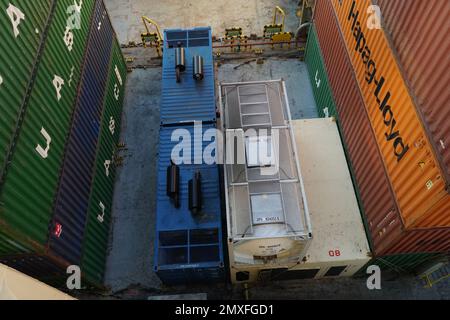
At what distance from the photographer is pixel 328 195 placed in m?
13.9

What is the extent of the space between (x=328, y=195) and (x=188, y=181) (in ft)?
18.3

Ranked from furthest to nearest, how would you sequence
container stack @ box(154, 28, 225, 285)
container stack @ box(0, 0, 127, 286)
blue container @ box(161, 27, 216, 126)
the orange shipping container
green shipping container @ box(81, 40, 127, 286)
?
1. blue container @ box(161, 27, 216, 126)
2. green shipping container @ box(81, 40, 127, 286)
3. container stack @ box(154, 28, 225, 285)
4. container stack @ box(0, 0, 127, 286)
5. the orange shipping container

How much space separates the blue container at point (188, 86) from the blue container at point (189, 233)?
2700 mm

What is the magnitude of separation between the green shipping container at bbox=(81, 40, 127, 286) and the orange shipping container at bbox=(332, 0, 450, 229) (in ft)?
37.3

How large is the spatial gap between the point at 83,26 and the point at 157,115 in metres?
6.31

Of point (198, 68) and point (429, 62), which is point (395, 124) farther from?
point (198, 68)

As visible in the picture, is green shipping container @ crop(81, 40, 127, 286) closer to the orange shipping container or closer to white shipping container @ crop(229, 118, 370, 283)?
white shipping container @ crop(229, 118, 370, 283)

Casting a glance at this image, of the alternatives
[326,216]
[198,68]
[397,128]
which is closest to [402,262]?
[326,216]

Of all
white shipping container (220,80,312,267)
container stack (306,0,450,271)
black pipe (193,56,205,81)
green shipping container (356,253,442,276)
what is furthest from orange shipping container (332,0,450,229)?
black pipe (193,56,205,81)

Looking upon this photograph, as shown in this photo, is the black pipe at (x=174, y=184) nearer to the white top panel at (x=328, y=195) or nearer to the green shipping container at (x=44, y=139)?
the green shipping container at (x=44, y=139)

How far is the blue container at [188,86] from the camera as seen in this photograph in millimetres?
15797

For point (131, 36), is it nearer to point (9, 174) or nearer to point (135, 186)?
point (135, 186)

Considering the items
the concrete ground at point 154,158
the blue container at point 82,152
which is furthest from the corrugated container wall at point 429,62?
the blue container at point 82,152

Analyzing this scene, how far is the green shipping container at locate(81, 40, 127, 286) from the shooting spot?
14191mm
